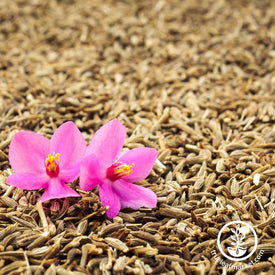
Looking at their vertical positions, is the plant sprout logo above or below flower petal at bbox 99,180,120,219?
below

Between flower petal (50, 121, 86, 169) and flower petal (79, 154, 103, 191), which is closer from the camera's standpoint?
flower petal (79, 154, 103, 191)

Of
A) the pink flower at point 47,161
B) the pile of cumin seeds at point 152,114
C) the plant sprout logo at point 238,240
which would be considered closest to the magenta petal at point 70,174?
the pink flower at point 47,161

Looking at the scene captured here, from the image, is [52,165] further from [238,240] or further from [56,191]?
[238,240]

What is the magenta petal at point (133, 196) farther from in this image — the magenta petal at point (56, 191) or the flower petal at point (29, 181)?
the flower petal at point (29, 181)

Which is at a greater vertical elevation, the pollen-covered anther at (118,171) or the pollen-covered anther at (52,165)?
the pollen-covered anther at (52,165)

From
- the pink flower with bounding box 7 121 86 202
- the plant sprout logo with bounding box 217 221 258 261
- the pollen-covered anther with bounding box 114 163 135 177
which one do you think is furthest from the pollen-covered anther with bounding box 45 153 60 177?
the plant sprout logo with bounding box 217 221 258 261

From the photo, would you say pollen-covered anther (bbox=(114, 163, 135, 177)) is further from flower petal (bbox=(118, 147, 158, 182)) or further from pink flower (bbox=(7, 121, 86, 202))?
pink flower (bbox=(7, 121, 86, 202))

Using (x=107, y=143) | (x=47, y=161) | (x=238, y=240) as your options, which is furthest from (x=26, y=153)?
(x=238, y=240)
